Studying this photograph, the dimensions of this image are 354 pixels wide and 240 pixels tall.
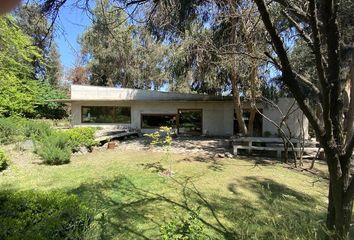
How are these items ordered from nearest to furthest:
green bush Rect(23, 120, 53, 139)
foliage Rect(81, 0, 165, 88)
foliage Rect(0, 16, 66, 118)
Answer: foliage Rect(0, 16, 66, 118)
green bush Rect(23, 120, 53, 139)
foliage Rect(81, 0, 165, 88)

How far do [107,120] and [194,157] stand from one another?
1138 centimetres

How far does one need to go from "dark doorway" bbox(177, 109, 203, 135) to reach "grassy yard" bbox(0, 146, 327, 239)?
361 inches

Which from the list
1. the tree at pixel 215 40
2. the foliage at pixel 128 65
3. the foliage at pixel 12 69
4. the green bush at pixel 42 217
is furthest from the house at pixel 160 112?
the green bush at pixel 42 217

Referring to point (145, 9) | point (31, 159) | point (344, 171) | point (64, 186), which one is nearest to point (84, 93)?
point (31, 159)

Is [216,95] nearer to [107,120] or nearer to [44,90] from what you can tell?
[107,120]

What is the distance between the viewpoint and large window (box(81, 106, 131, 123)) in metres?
22.6

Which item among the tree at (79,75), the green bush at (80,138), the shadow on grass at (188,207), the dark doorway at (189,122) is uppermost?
the tree at (79,75)

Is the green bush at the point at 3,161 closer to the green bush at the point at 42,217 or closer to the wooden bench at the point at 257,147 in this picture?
the green bush at the point at 42,217

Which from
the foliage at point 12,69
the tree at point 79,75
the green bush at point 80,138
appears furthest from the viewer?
the tree at point 79,75

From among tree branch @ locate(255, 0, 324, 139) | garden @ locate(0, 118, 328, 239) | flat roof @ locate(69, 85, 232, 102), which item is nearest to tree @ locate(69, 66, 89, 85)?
flat roof @ locate(69, 85, 232, 102)

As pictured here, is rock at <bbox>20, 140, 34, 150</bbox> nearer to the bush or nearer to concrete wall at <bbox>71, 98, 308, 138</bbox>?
the bush

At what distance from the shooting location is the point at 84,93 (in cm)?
2289

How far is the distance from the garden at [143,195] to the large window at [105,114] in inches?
305

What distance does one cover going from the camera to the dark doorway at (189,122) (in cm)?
2194
